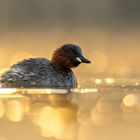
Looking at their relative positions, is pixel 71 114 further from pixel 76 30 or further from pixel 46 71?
pixel 76 30

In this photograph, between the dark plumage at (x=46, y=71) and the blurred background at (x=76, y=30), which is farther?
the blurred background at (x=76, y=30)

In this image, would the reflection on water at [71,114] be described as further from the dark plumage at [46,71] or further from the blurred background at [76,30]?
the blurred background at [76,30]

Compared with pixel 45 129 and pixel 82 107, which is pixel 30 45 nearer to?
pixel 82 107

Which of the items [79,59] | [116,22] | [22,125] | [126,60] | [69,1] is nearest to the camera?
[22,125]

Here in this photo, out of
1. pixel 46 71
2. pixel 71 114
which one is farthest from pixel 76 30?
pixel 71 114

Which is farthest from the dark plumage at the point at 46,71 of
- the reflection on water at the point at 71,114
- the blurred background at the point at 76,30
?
the blurred background at the point at 76,30

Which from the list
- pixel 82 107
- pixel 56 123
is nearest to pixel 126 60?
pixel 82 107

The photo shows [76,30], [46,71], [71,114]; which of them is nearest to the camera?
[71,114]
